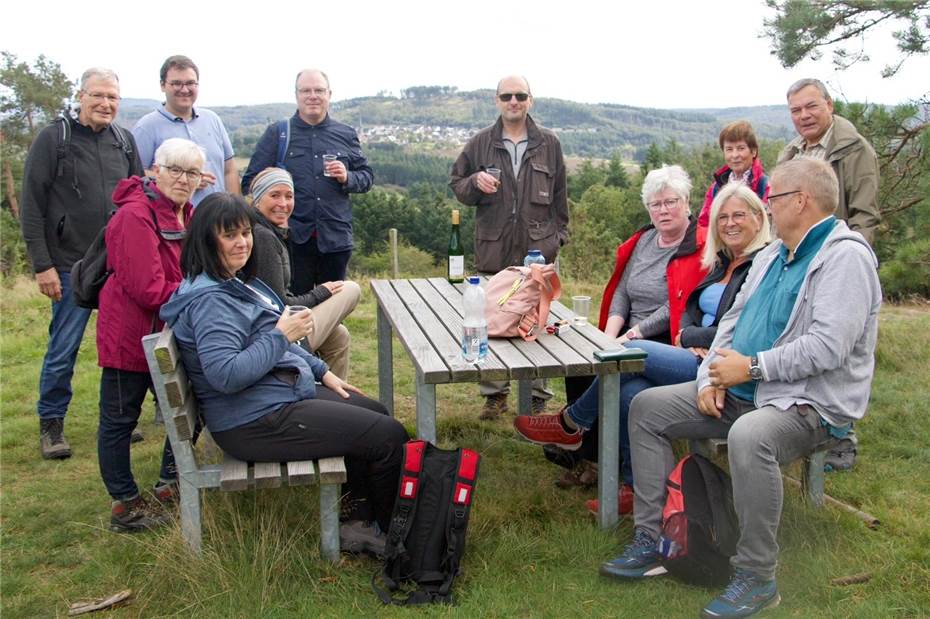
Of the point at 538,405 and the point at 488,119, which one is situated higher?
the point at 488,119

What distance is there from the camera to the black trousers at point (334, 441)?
294 centimetres

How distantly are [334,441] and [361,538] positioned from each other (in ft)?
1.47

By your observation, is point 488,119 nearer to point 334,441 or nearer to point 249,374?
point 334,441

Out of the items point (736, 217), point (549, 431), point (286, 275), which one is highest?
point (736, 217)

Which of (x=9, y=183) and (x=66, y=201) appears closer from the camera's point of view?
(x=66, y=201)

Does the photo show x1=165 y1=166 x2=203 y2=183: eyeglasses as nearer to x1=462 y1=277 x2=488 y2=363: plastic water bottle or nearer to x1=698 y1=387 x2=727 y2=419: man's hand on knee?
x1=462 y1=277 x2=488 y2=363: plastic water bottle

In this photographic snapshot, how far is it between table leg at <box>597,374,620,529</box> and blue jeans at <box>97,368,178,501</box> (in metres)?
1.96

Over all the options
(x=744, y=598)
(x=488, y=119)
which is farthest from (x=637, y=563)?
(x=488, y=119)

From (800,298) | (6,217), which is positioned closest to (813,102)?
(800,298)

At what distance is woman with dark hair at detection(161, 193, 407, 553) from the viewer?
2.85 metres

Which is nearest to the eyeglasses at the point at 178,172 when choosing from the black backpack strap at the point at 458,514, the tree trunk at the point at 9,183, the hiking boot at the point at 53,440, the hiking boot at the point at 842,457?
the black backpack strap at the point at 458,514

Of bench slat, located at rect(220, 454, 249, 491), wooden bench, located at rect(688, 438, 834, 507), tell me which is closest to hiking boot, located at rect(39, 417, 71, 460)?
bench slat, located at rect(220, 454, 249, 491)

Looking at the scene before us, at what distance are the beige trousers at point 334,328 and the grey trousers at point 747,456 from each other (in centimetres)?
187

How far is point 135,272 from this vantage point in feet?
10.6
